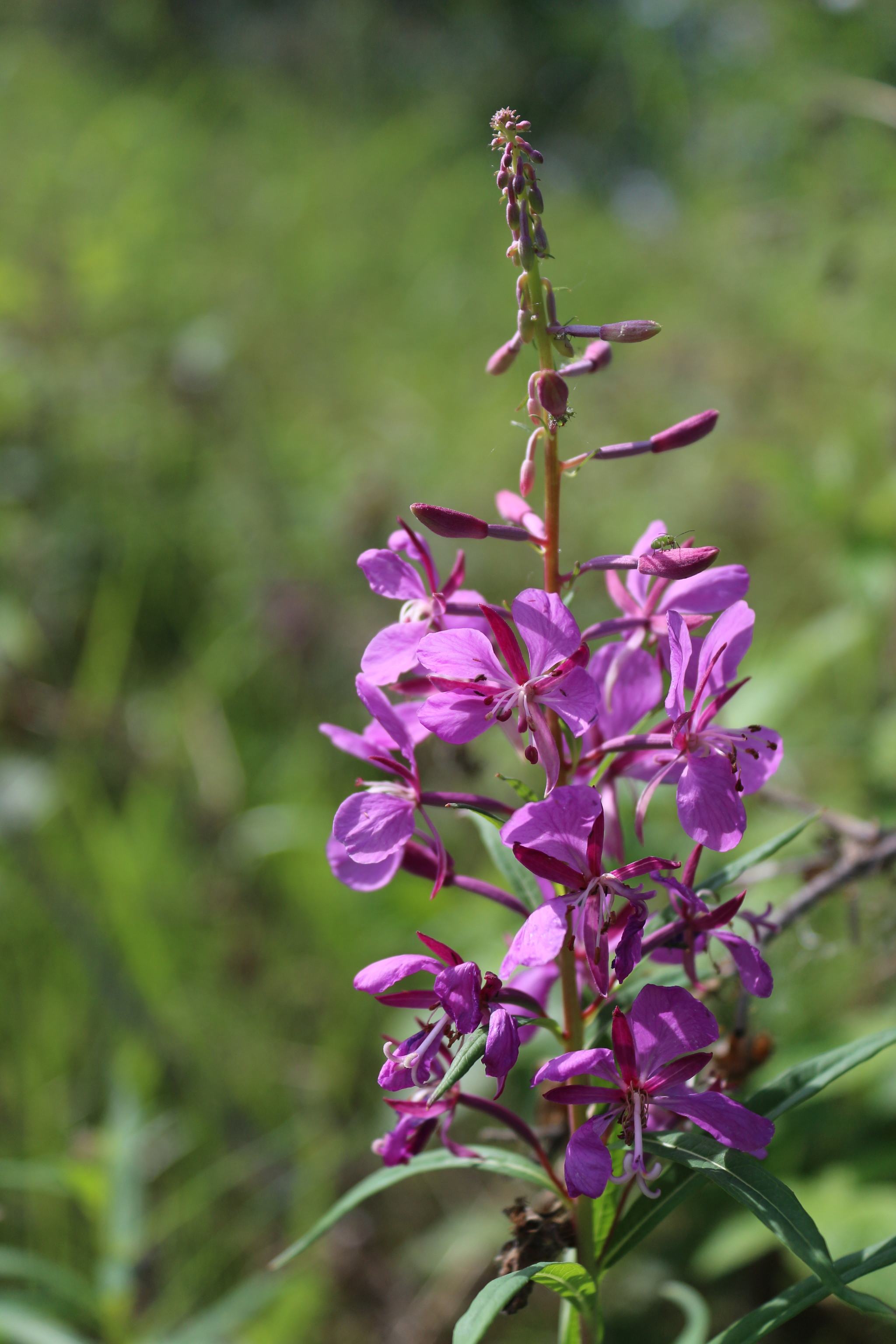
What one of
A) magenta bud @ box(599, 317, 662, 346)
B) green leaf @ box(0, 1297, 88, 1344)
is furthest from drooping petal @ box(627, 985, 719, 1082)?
green leaf @ box(0, 1297, 88, 1344)

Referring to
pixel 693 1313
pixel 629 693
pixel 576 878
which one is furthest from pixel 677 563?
pixel 693 1313

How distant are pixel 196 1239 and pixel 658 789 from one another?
1.67 meters

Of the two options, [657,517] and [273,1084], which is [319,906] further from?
[657,517]

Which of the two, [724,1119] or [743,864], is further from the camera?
[743,864]

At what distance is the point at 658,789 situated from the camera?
2545mm

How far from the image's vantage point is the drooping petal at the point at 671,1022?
0.93 meters

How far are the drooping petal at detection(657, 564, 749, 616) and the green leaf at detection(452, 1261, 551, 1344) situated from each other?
717 millimetres

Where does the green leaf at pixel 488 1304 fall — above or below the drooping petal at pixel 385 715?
below

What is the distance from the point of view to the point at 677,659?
0.92 meters

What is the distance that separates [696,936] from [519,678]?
1.17ft

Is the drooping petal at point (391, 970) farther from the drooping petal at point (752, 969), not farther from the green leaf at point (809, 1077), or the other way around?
the green leaf at point (809, 1077)

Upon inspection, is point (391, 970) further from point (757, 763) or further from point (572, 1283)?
point (757, 763)

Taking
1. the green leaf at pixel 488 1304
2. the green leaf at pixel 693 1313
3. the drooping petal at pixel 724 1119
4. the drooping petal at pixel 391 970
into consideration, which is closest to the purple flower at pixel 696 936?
the drooping petal at pixel 724 1119

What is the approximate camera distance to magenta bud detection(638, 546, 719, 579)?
3.13ft
